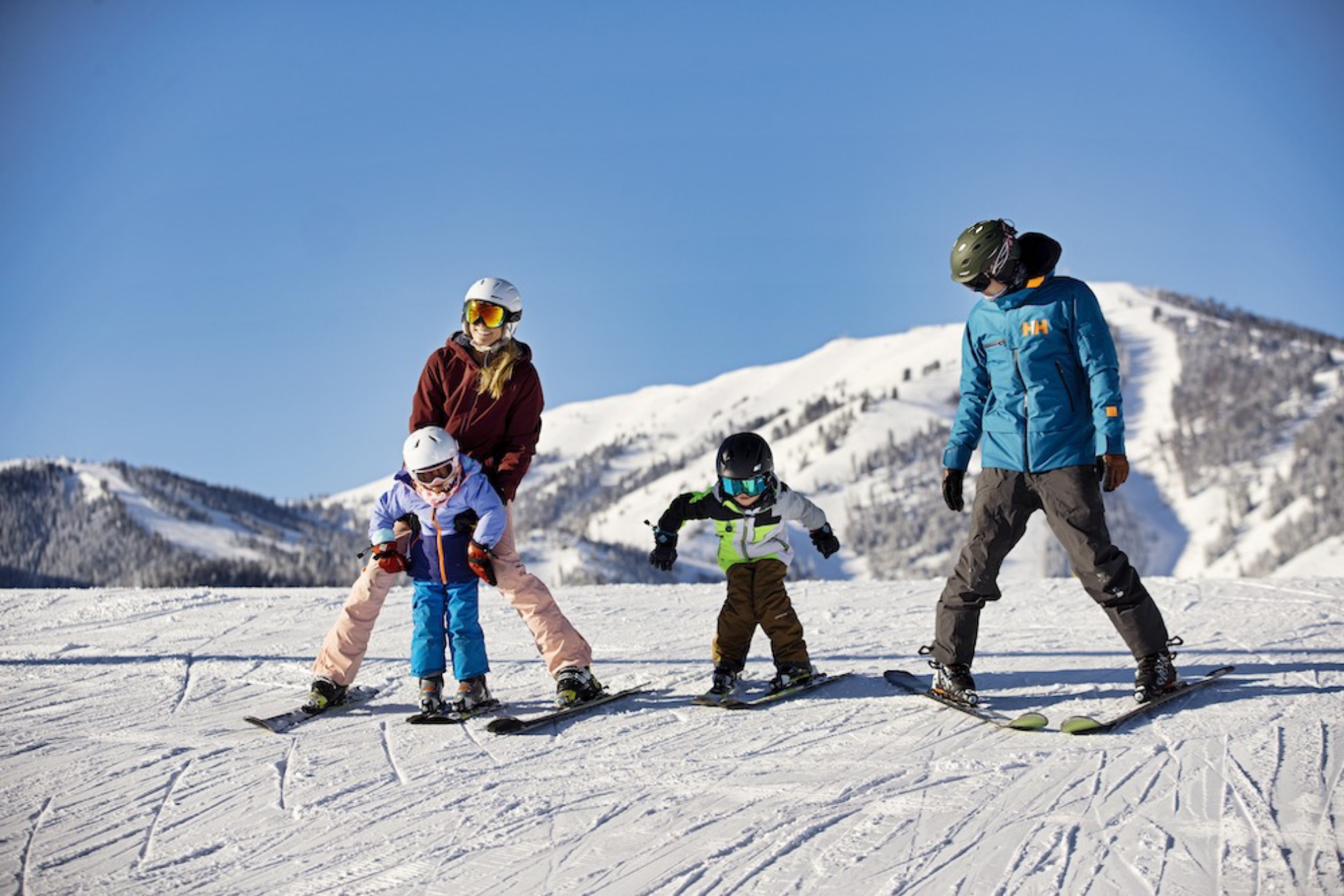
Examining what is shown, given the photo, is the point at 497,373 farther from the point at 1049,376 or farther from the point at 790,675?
the point at 1049,376

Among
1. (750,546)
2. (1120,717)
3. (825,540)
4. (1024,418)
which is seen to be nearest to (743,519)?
(750,546)

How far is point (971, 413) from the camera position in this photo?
4863mm

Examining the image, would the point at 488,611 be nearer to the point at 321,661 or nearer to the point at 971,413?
the point at 321,661

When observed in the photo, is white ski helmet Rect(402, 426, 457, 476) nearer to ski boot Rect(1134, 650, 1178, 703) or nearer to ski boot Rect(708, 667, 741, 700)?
ski boot Rect(708, 667, 741, 700)

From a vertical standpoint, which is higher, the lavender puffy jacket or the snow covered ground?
the lavender puffy jacket

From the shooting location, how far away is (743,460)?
4895 millimetres

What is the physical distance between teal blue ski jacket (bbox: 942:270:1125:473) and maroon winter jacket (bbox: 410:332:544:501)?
2.12 meters

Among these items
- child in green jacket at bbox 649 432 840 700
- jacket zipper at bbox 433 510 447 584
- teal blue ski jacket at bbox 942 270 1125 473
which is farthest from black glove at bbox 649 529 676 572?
teal blue ski jacket at bbox 942 270 1125 473

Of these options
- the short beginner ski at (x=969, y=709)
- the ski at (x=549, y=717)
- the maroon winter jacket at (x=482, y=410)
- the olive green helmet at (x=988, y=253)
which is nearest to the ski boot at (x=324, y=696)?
the ski at (x=549, y=717)

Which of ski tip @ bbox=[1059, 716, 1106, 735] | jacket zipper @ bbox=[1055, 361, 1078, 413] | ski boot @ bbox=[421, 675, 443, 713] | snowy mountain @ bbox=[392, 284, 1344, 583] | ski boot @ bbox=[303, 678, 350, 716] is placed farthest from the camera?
snowy mountain @ bbox=[392, 284, 1344, 583]

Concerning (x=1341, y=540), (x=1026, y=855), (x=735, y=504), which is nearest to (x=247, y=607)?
(x=735, y=504)

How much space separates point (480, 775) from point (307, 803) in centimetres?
62

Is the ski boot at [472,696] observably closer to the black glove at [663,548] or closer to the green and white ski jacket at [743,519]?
the black glove at [663,548]

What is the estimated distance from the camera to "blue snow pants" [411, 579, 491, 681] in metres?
4.80
